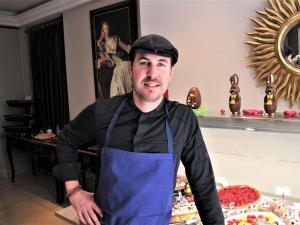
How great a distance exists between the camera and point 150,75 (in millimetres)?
1222

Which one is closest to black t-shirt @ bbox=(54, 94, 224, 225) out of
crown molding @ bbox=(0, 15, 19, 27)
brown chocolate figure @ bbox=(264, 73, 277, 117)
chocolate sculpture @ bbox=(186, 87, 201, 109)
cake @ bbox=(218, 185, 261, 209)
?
cake @ bbox=(218, 185, 261, 209)

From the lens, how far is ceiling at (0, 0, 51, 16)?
4.43m

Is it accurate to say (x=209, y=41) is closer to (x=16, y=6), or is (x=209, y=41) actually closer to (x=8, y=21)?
(x=16, y=6)

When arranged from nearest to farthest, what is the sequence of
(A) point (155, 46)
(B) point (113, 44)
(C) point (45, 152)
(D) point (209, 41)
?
1. (A) point (155, 46)
2. (D) point (209, 41)
3. (B) point (113, 44)
4. (C) point (45, 152)

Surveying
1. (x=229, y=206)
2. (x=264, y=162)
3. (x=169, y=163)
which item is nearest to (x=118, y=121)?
(x=169, y=163)

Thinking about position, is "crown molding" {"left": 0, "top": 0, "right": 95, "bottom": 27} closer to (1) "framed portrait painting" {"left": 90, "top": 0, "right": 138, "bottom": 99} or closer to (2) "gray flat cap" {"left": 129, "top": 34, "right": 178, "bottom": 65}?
(1) "framed portrait painting" {"left": 90, "top": 0, "right": 138, "bottom": 99}

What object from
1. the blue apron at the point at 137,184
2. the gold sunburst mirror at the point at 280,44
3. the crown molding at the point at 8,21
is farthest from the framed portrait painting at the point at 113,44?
the blue apron at the point at 137,184

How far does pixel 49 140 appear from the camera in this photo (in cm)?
441

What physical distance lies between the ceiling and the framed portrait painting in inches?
44.6

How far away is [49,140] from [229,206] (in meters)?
3.21

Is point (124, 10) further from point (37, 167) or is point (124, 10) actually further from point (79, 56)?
point (37, 167)

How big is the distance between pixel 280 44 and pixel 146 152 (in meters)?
1.47

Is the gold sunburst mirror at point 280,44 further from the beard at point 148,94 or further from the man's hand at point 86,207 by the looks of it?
the man's hand at point 86,207

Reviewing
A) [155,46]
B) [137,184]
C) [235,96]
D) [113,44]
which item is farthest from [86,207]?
[113,44]
